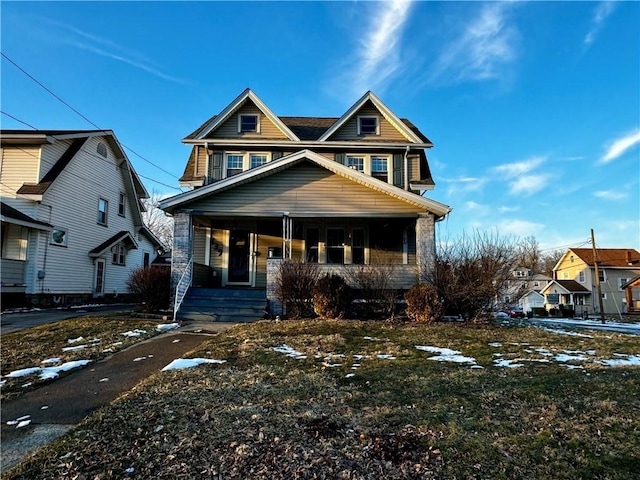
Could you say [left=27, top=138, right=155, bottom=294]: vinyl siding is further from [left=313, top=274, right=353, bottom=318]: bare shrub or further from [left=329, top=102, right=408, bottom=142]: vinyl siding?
[left=313, top=274, right=353, bottom=318]: bare shrub

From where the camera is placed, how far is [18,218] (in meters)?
14.3

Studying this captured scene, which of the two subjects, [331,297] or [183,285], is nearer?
[331,297]

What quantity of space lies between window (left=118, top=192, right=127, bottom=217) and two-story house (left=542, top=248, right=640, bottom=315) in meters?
40.9

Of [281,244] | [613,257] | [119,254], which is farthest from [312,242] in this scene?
[613,257]

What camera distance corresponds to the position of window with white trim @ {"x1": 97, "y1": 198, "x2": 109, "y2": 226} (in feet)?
64.1

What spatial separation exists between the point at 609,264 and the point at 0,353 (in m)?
48.7

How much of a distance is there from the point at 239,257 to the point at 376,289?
241 inches

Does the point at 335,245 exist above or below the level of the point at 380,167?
below

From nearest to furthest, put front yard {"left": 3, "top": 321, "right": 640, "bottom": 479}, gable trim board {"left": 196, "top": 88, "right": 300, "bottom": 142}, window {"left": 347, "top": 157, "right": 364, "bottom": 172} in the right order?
front yard {"left": 3, "top": 321, "right": 640, "bottom": 479} < gable trim board {"left": 196, "top": 88, "right": 300, "bottom": 142} < window {"left": 347, "top": 157, "right": 364, "bottom": 172}

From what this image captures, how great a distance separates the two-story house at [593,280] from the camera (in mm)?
39469

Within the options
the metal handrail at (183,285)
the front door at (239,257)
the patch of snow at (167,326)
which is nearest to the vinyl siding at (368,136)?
the front door at (239,257)

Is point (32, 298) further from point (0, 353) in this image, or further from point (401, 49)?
point (401, 49)

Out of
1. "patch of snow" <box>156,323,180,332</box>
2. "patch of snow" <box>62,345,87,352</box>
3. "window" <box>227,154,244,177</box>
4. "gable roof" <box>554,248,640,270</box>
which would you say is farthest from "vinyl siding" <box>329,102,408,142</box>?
"gable roof" <box>554,248,640,270</box>

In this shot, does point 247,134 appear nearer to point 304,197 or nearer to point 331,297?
point 304,197
